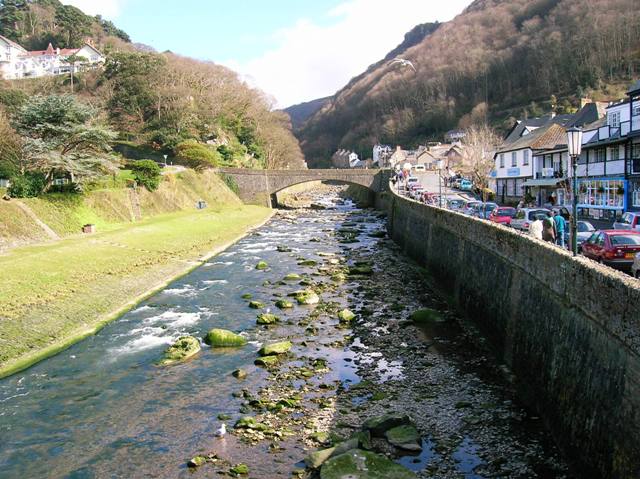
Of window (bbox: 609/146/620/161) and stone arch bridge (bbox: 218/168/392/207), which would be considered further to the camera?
stone arch bridge (bbox: 218/168/392/207)

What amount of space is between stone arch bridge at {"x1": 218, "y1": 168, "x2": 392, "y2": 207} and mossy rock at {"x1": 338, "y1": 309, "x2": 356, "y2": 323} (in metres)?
58.5

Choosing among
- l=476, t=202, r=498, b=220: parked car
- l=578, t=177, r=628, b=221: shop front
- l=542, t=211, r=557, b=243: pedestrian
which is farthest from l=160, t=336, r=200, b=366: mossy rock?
l=578, t=177, r=628, b=221: shop front

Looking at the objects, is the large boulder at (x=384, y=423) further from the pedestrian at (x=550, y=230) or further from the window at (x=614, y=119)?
the window at (x=614, y=119)

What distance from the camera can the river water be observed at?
480 inches

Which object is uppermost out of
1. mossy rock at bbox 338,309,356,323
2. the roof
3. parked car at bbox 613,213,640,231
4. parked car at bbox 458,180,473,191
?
the roof

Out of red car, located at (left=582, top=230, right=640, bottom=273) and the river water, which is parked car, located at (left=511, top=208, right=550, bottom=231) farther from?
red car, located at (left=582, top=230, right=640, bottom=273)

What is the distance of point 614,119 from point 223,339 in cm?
3807

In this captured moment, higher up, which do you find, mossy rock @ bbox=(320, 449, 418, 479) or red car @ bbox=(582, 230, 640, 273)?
red car @ bbox=(582, 230, 640, 273)

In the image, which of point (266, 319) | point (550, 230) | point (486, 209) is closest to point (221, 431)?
point (266, 319)

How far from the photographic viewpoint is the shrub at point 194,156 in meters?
76.6

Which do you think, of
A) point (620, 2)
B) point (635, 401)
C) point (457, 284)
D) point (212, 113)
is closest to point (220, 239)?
point (457, 284)

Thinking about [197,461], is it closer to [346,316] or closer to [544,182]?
[346,316]

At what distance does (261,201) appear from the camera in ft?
270

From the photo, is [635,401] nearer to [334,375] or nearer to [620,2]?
[334,375]
